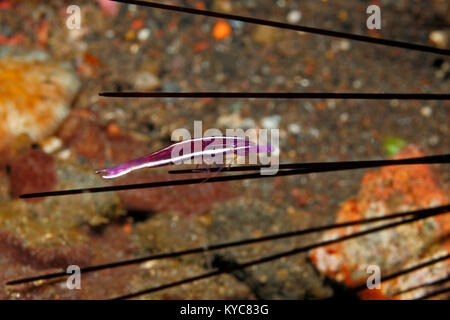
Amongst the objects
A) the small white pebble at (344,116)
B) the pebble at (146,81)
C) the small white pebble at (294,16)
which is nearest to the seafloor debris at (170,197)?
the pebble at (146,81)

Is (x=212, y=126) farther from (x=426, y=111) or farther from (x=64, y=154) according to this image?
(x=426, y=111)

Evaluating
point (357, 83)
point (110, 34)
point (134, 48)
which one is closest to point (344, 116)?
point (357, 83)

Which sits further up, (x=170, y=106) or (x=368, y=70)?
(x=368, y=70)

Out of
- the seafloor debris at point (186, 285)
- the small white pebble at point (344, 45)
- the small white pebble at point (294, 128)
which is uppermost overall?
the small white pebble at point (344, 45)

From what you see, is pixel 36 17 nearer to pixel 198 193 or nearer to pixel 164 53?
pixel 164 53

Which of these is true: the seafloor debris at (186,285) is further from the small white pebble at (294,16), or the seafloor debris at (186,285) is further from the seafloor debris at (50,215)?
the small white pebble at (294,16)
